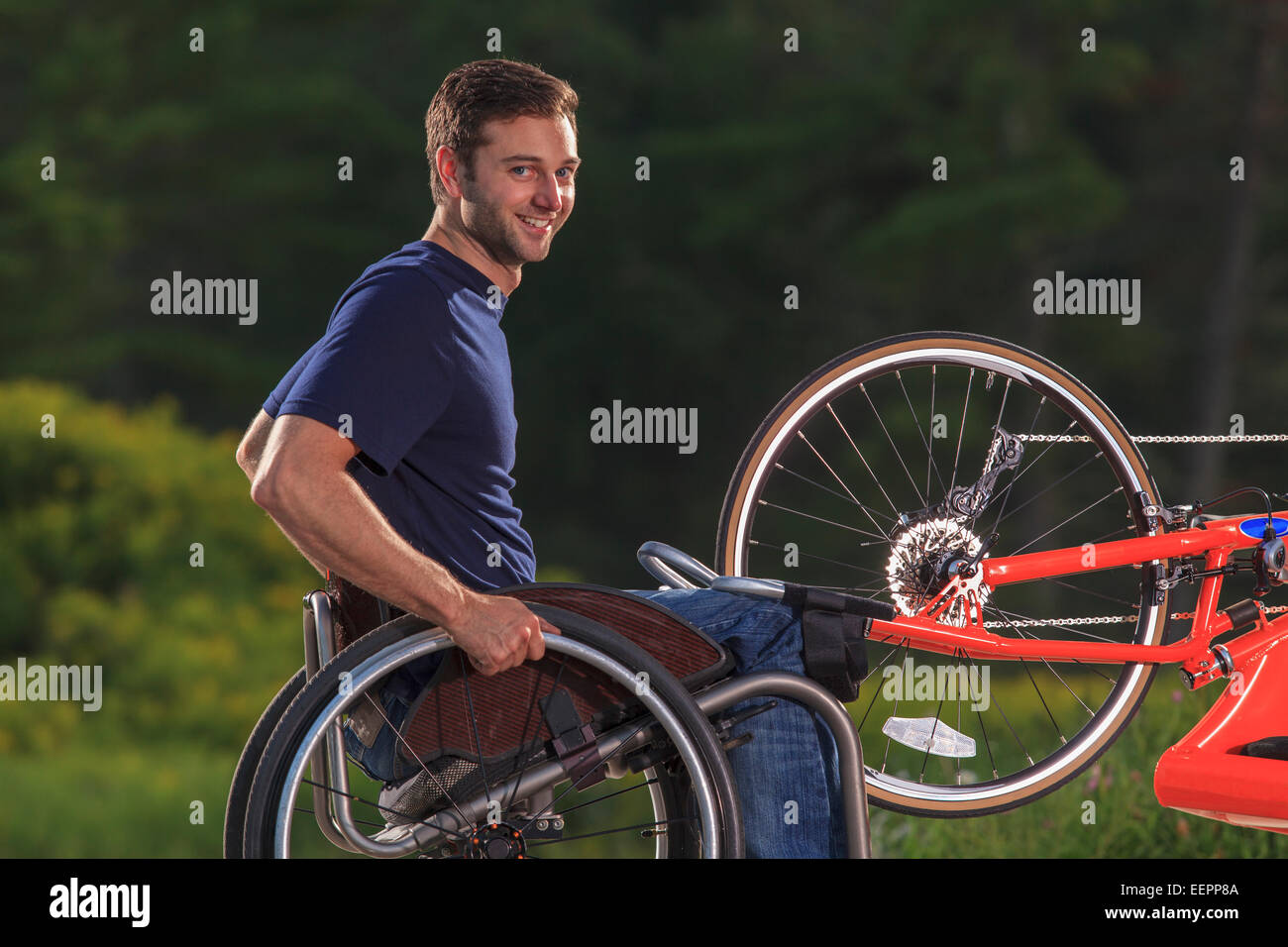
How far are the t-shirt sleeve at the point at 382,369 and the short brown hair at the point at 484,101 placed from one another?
31cm

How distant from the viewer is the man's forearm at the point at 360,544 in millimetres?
1947

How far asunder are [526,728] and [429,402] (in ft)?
1.54

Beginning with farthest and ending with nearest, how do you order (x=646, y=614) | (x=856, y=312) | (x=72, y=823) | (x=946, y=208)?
(x=856, y=312)
(x=946, y=208)
(x=72, y=823)
(x=646, y=614)

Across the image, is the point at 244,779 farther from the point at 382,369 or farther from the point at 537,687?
the point at 382,369

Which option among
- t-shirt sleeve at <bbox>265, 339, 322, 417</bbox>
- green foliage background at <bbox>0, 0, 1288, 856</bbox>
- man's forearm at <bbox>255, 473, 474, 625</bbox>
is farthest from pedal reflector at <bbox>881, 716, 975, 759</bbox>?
green foliage background at <bbox>0, 0, 1288, 856</bbox>

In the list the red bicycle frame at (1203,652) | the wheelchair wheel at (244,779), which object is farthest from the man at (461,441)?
the red bicycle frame at (1203,652)

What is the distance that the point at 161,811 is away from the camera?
16.2 feet

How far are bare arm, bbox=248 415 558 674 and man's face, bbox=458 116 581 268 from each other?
19.0 inches

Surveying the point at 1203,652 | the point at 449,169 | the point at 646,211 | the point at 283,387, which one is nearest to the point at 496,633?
the point at 283,387

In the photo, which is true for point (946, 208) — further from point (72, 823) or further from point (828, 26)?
point (72, 823)

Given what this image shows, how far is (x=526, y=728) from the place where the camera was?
2.10m

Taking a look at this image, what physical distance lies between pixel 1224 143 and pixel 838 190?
106 inches

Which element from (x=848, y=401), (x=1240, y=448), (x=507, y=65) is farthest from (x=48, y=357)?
(x=507, y=65)

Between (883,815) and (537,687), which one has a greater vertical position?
(537,687)
